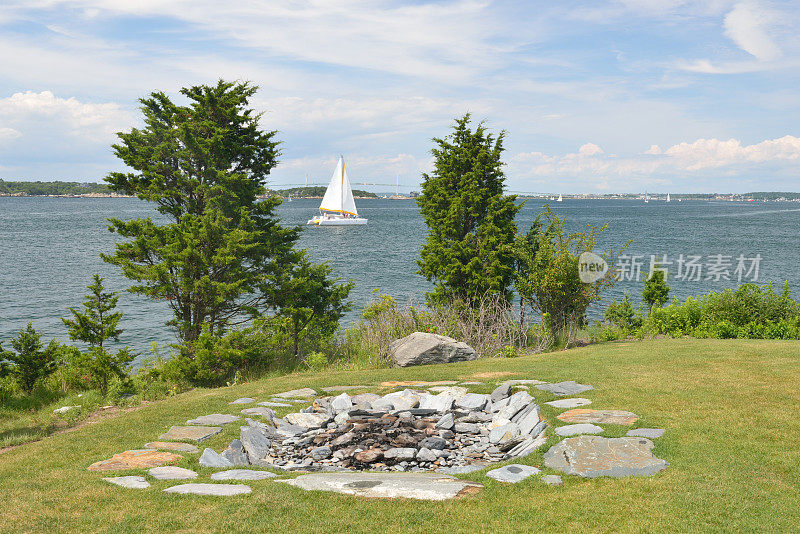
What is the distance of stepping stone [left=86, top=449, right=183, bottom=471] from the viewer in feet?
20.1

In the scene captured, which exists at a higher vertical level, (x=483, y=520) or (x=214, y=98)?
(x=214, y=98)

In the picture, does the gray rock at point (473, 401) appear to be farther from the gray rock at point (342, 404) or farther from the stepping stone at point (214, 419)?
the stepping stone at point (214, 419)

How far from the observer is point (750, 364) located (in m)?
10.2

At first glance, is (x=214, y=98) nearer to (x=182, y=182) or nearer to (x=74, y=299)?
(x=182, y=182)

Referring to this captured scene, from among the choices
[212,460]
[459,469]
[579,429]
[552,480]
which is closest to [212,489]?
[212,460]

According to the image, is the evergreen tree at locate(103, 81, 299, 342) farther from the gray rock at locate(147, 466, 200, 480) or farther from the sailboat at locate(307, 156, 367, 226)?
the sailboat at locate(307, 156, 367, 226)

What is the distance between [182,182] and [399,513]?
11.9 metres

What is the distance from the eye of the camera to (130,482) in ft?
18.2

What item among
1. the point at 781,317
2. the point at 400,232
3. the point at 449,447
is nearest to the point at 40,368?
the point at 449,447

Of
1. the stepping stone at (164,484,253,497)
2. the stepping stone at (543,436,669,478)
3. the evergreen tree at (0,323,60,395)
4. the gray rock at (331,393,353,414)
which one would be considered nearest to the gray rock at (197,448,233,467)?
the stepping stone at (164,484,253,497)

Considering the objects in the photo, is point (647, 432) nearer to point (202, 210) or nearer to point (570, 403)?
point (570, 403)

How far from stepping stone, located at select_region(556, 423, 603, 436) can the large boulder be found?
6389mm

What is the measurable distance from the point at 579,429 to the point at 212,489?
442 cm

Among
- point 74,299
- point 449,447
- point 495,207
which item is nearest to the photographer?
point 449,447
